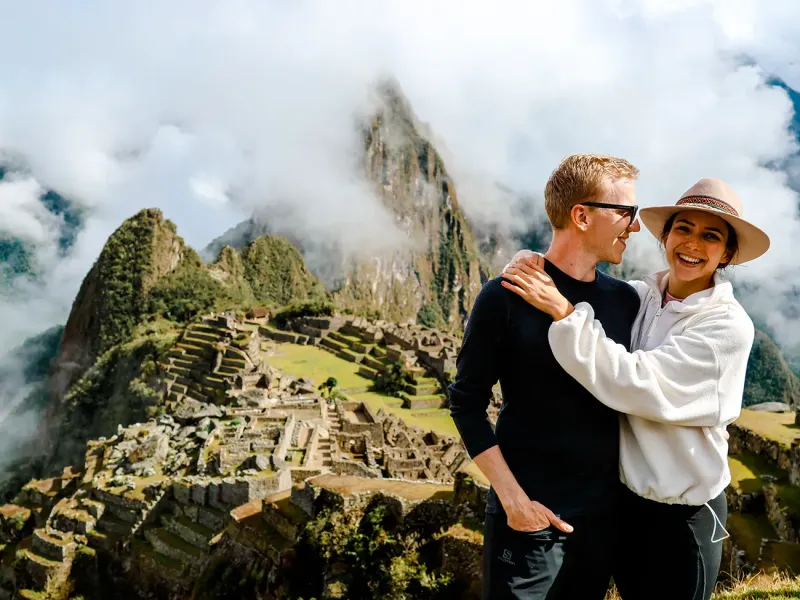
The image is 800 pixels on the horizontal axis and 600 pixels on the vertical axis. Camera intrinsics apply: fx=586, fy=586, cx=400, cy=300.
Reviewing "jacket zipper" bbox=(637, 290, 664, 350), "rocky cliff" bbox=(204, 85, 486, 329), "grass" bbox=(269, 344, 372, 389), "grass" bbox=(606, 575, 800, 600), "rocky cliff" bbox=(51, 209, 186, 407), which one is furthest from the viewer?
"rocky cliff" bbox=(204, 85, 486, 329)

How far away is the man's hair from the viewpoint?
225cm

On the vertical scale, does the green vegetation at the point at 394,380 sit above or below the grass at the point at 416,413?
above

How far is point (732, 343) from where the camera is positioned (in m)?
2.02

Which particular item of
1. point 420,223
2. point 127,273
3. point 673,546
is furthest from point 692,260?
point 420,223

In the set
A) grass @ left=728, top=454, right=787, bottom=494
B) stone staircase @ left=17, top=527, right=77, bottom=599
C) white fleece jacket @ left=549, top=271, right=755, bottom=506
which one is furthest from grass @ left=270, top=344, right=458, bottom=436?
white fleece jacket @ left=549, top=271, right=755, bottom=506

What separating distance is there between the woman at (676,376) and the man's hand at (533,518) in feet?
0.99

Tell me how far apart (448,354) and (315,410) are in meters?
19.6

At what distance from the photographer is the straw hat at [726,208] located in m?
2.19

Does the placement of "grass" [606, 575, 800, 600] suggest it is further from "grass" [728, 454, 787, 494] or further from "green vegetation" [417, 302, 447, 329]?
"green vegetation" [417, 302, 447, 329]

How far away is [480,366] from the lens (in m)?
2.26

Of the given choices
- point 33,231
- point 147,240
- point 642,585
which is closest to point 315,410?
point 642,585

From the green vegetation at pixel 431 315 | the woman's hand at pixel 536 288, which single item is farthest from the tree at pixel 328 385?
the green vegetation at pixel 431 315

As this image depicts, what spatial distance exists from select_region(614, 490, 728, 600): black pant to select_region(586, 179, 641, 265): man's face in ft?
3.16

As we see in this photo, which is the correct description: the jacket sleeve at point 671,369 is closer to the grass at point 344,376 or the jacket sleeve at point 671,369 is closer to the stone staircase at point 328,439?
the stone staircase at point 328,439
